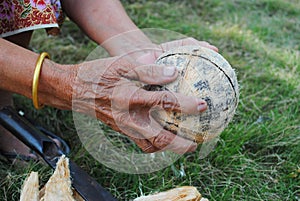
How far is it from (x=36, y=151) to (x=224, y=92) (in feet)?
2.62

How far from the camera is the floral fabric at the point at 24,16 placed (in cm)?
169

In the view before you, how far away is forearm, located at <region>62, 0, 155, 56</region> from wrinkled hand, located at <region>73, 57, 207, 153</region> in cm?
49

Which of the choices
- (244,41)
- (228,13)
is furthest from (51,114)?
(228,13)

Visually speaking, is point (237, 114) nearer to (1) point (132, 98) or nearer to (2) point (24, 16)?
(1) point (132, 98)

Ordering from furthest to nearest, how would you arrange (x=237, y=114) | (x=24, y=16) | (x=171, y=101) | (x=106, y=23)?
(x=237, y=114) < (x=106, y=23) < (x=24, y=16) < (x=171, y=101)

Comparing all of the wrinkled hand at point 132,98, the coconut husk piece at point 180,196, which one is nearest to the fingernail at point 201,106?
the wrinkled hand at point 132,98

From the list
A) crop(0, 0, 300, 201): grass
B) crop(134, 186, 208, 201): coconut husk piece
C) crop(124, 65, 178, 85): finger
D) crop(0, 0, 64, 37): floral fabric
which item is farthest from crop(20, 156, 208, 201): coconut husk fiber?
crop(0, 0, 64, 37): floral fabric

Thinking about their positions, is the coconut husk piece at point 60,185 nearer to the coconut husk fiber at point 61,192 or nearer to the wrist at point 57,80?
the coconut husk fiber at point 61,192

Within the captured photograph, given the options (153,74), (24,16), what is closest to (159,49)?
(153,74)

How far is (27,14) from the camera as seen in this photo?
1691mm

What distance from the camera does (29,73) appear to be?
4.67 ft

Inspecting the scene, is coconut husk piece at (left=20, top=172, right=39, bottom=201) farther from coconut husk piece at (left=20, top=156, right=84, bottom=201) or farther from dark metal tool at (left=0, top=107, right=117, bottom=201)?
dark metal tool at (left=0, top=107, right=117, bottom=201)

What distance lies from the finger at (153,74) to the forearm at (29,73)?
0.65 feet

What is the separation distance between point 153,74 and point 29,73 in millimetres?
393
